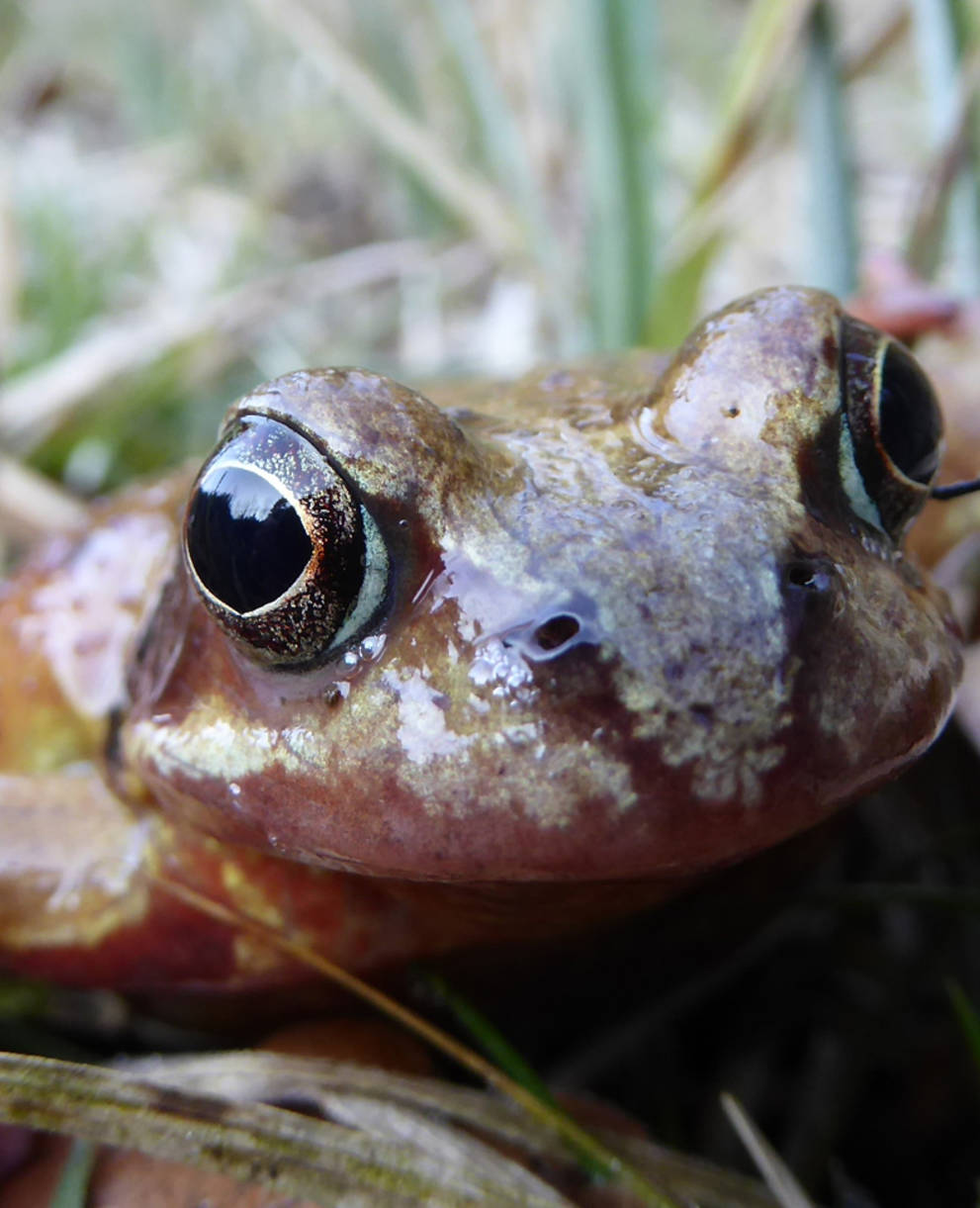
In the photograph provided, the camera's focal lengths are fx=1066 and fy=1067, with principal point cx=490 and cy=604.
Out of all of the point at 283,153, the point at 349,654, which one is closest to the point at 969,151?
the point at 349,654

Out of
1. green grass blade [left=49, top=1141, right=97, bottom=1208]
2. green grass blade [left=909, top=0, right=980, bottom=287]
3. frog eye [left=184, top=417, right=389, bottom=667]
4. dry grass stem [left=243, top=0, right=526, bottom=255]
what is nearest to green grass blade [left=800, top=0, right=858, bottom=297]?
green grass blade [left=909, top=0, right=980, bottom=287]

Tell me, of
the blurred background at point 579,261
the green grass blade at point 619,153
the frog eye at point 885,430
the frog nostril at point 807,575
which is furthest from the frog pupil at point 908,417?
the green grass blade at point 619,153

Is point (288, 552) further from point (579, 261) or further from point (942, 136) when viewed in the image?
point (579, 261)

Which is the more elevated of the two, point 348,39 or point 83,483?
point 348,39

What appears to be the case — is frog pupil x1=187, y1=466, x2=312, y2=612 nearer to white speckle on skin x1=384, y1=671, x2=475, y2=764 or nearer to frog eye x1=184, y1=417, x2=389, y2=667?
frog eye x1=184, y1=417, x2=389, y2=667

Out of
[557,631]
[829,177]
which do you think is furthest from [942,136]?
[557,631]

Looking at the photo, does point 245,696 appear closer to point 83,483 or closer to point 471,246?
point 83,483

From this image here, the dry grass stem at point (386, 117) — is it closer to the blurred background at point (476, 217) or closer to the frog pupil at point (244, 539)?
the blurred background at point (476, 217)
